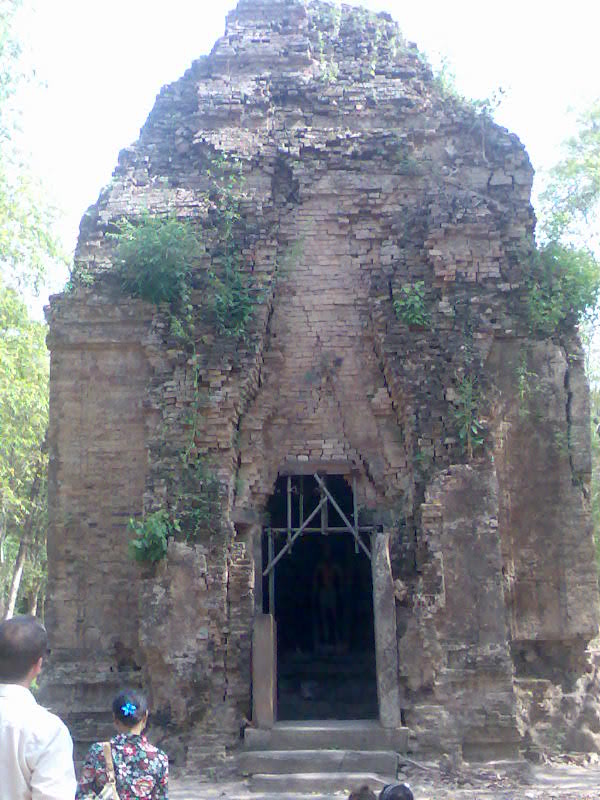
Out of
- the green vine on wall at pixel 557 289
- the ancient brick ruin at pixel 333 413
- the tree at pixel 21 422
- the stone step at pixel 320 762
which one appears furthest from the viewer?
the tree at pixel 21 422

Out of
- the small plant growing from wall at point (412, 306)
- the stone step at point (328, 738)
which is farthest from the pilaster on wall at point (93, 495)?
the small plant growing from wall at point (412, 306)

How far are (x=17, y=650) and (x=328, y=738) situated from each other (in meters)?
6.73

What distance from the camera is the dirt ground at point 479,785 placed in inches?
334

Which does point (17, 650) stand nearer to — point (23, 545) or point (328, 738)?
point (328, 738)

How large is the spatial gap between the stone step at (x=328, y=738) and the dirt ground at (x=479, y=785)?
1.00ft

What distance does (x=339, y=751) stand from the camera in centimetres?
911

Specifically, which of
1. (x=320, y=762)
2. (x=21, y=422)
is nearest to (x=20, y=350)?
(x=21, y=422)

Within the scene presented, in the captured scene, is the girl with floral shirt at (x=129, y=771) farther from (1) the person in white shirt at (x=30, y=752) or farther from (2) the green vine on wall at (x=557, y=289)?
(2) the green vine on wall at (x=557, y=289)

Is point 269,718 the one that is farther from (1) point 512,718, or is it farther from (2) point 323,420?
(2) point 323,420

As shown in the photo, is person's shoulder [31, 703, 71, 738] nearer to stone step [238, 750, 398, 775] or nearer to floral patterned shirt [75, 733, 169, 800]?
floral patterned shirt [75, 733, 169, 800]

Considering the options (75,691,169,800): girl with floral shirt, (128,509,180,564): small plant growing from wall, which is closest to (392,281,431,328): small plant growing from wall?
(128,509,180,564): small plant growing from wall

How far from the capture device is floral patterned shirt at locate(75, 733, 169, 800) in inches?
166

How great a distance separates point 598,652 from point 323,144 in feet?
22.6

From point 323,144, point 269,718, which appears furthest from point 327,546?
point 323,144
